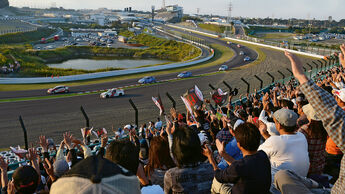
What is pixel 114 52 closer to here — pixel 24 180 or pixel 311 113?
pixel 311 113

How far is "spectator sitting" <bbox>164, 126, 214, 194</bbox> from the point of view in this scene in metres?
3.11

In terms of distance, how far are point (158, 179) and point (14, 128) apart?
17.1 metres

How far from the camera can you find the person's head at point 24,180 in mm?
2922

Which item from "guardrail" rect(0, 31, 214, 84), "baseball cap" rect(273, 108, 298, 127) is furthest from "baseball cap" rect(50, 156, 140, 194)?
"guardrail" rect(0, 31, 214, 84)

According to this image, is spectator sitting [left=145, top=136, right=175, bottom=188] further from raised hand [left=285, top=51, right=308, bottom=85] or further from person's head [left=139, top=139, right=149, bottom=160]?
raised hand [left=285, top=51, right=308, bottom=85]

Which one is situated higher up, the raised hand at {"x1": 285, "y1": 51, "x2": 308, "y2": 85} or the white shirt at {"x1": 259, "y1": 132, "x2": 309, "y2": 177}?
the raised hand at {"x1": 285, "y1": 51, "x2": 308, "y2": 85}

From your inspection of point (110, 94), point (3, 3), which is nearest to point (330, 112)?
point (110, 94)

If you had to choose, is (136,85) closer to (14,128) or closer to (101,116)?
(101,116)

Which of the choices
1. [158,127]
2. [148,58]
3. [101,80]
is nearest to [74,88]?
[101,80]

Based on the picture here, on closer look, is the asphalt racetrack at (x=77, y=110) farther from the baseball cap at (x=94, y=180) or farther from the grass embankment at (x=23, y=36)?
the grass embankment at (x=23, y=36)

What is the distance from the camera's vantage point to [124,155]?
2.73 metres

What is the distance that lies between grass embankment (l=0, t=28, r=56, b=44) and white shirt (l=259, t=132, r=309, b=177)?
91586mm

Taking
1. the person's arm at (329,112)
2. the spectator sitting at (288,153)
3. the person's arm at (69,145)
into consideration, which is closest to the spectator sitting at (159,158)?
the spectator sitting at (288,153)

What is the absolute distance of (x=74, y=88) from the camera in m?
29.7
